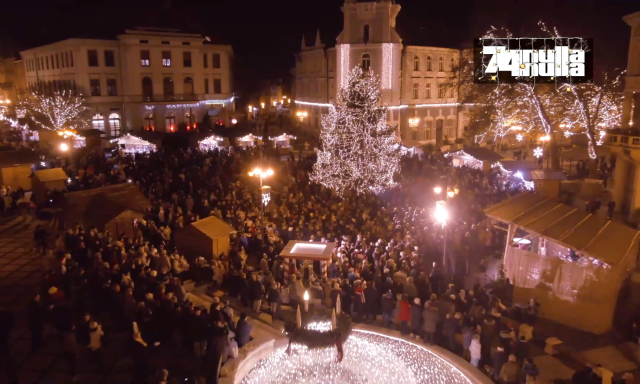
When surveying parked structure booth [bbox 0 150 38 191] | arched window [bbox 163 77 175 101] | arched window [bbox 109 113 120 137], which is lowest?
parked structure booth [bbox 0 150 38 191]

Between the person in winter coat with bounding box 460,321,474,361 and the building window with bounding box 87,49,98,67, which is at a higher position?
the building window with bounding box 87,49,98,67

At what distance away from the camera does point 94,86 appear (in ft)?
128

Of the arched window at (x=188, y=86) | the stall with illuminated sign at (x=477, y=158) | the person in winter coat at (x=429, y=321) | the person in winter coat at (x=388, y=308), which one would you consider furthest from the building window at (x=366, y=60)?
the person in winter coat at (x=429, y=321)

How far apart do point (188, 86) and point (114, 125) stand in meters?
7.07

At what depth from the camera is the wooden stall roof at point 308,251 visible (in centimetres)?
1228

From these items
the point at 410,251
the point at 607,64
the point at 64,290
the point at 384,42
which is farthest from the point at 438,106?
the point at 64,290

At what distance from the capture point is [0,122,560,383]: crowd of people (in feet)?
30.4

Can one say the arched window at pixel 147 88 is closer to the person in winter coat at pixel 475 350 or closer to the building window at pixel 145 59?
the building window at pixel 145 59

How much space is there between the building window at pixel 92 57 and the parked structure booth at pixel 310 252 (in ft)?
106

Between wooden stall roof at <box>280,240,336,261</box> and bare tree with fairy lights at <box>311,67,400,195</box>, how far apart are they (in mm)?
9031

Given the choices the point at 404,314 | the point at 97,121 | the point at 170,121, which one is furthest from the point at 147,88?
the point at 404,314

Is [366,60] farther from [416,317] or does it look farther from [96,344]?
[96,344]

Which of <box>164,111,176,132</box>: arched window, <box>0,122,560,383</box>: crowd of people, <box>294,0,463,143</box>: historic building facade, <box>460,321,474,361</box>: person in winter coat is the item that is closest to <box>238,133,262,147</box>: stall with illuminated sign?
<box>294,0,463,143</box>: historic building facade

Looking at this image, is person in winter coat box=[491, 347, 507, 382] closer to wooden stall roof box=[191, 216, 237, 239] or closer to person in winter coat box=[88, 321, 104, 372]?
person in winter coat box=[88, 321, 104, 372]
